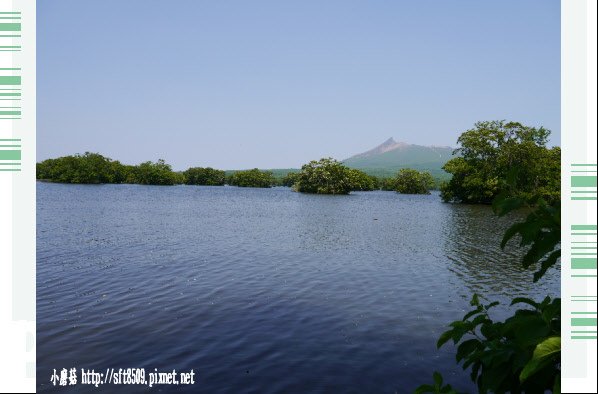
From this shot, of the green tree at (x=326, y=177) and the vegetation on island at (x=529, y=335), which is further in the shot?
the green tree at (x=326, y=177)

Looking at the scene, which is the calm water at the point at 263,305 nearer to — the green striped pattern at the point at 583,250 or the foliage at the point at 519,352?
the foliage at the point at 519,352

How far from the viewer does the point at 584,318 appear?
87.9 inches

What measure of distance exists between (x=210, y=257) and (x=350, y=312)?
45.2 feet

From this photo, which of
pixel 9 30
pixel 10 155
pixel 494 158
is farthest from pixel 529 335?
pixel 494 158

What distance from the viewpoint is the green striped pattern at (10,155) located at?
2902mm

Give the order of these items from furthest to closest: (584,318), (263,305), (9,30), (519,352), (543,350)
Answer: (263,305) → (519,352) → (9,30) → (543,350) → (584,318)

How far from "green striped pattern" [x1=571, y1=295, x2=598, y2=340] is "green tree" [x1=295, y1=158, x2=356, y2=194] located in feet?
506

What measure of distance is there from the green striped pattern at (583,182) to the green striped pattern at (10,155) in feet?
10.9

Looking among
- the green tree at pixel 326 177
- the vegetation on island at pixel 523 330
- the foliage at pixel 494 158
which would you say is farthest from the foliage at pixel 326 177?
the vegetation on island at pixel 523 330

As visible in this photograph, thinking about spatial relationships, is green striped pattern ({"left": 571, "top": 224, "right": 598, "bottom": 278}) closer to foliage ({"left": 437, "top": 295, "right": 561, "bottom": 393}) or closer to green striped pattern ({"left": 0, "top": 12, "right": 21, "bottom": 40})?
foliage ({"left": 437, "top": 295, "right": 561, "bottom": 393})

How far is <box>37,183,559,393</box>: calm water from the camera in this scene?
484 inches

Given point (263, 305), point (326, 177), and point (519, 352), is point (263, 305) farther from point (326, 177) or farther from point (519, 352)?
point (326, 177)

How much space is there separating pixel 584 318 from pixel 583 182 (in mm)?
688

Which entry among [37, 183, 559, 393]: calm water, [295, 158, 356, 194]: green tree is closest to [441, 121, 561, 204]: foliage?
[295, 158, 356, 194]: green tree
